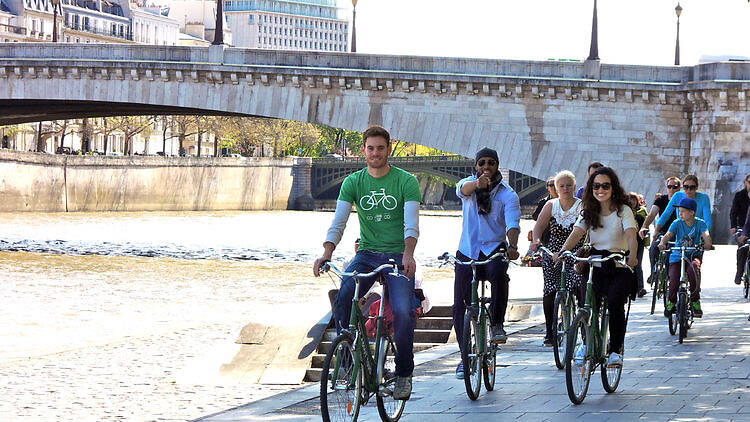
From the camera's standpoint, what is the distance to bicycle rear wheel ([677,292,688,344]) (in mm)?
12406

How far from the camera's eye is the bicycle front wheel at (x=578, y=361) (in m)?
8.62

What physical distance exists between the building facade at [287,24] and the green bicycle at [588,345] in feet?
514

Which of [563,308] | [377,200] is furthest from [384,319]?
[563,308]

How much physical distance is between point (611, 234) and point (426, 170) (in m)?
70.3

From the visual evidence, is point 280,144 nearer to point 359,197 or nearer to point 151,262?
point 151,262

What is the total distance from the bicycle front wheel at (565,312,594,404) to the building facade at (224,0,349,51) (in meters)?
157

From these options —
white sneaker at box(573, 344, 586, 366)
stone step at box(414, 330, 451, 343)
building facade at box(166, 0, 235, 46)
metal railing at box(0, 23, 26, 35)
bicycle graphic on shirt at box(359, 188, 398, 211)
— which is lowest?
stone step at box(414, 330, 451, 343)

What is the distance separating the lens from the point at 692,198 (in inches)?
535

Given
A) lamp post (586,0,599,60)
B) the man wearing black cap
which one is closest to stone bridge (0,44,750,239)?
lamp post (586,0,599,60)

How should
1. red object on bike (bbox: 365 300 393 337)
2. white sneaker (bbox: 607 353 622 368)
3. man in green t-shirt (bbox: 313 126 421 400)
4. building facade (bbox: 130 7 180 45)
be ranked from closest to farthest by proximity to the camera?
man in green t-shirt (bbox: 313 126 421 400)
red object on bike (bbox: 365 300 393 337)
white sneaker (bbox: 607 353 622 368)
building facade (bbox: 130 7 180 45)

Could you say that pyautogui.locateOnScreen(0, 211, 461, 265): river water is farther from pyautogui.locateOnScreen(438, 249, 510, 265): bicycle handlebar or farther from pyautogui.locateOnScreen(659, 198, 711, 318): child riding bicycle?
pyautogui.locateOnScreen(438, 249, 510, 265): bicycle handlebar

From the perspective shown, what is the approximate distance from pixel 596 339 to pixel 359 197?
1.90m

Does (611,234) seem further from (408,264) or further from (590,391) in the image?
(408,264)

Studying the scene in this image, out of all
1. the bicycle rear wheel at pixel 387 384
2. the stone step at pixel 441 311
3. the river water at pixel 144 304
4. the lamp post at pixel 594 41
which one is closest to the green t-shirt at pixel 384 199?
the bicycle rear wheel at pixel 387 384
